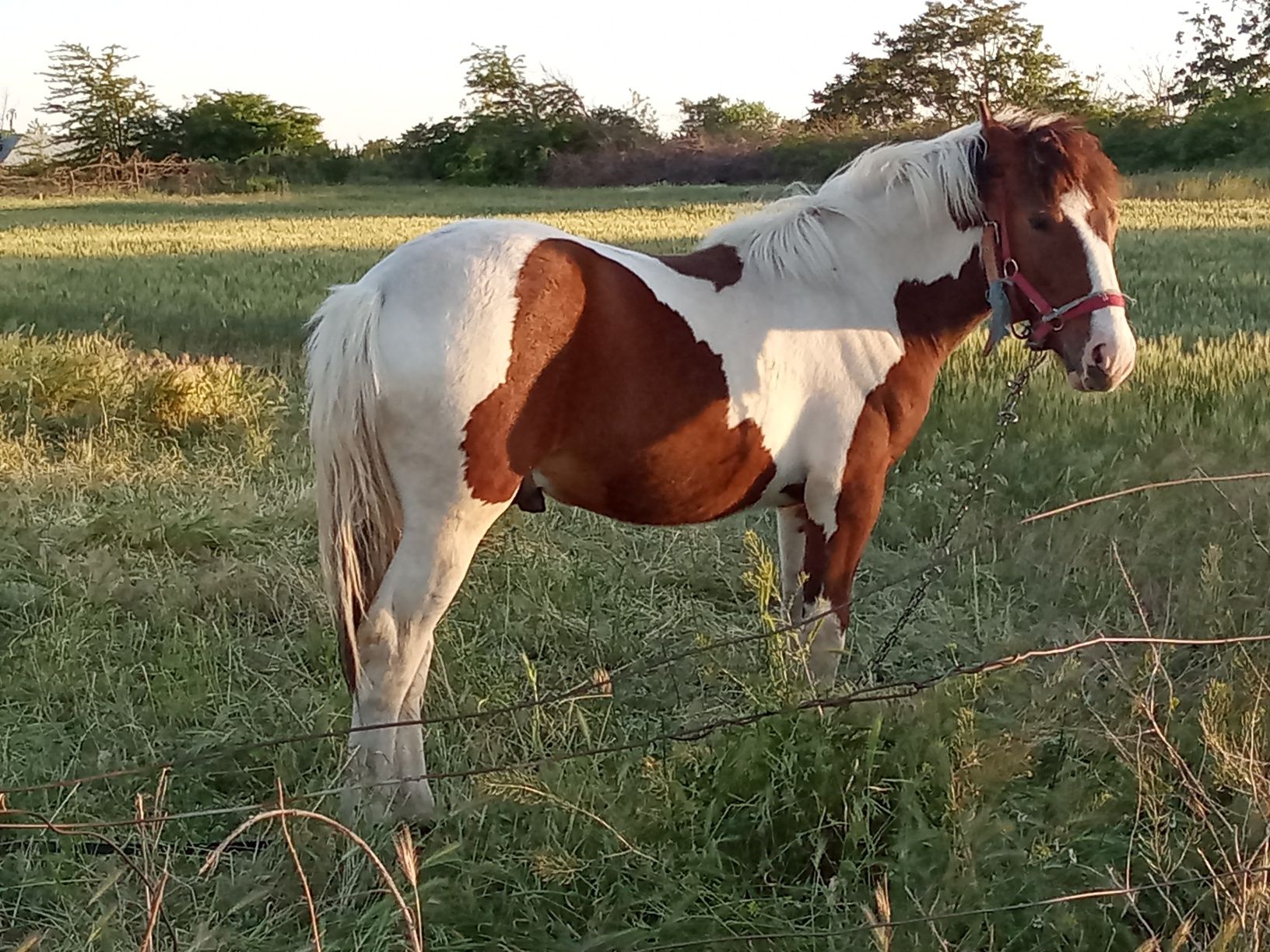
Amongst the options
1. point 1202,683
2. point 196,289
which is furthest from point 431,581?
point 196,289

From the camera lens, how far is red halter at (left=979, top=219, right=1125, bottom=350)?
279 centimetres

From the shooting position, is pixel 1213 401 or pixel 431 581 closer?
pixel 431 581

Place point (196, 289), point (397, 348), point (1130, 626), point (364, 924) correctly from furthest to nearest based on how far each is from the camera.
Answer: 1. point (196, 289)
2. point (1130, 626)
3. point (397, 348)
4. point (364, 924)

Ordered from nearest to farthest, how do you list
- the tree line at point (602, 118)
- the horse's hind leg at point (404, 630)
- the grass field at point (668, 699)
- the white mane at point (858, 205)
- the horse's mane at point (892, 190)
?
the grass field at point (668, 699) → the horse's hind leg at point (404, 630) → the horse's mane at point (892, 190) → the white mane at point (858, 205) → the tree line at point (602, 118)

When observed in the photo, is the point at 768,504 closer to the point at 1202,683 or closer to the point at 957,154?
the point at 957,154

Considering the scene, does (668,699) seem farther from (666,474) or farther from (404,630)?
(404,630)

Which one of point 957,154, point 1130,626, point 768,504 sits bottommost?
point 1130,626

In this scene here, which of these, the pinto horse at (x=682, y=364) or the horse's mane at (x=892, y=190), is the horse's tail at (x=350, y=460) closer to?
the pinto horse at (x=682, y=364)

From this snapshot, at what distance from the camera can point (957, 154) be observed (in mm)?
2938

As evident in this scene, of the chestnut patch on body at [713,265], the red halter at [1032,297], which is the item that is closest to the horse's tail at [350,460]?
the chestnut patch on body at [713,265]

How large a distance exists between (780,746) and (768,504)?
2.88 ft

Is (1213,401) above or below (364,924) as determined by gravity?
above

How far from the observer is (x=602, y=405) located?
Result: 263 centimetres

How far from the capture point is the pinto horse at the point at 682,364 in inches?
97.5
